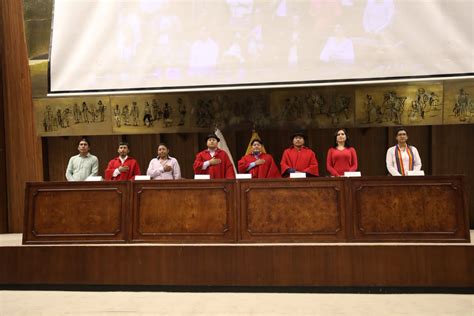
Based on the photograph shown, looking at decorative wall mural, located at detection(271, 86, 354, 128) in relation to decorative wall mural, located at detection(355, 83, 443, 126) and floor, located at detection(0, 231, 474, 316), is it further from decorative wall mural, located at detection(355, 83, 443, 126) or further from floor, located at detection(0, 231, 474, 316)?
floor, located at detection(0, 231, 474, 316)

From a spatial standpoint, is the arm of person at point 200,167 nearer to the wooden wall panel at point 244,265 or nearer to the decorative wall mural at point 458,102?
the wooden wall panel at point 244,265

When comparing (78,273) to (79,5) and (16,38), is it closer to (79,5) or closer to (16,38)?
(79,5)

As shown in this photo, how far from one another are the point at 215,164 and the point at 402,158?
2.24 metres

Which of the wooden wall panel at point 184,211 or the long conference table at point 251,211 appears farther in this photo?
the wooden wall panel at point 184,211

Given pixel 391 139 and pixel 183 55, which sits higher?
pixel 183 55

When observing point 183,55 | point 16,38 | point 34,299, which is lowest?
point 34,299

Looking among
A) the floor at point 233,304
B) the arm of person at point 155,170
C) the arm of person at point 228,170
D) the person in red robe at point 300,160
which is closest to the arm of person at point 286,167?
the person in red robe at point 300,160

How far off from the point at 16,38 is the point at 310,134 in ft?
15.9

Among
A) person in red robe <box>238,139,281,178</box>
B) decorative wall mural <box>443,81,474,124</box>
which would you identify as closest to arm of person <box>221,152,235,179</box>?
person in red robe <box>238,139,281,178</box>

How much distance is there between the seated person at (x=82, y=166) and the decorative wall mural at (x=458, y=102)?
483 cm

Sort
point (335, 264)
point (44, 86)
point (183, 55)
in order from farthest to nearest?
1. point (44, 86)
2. point (183, 55)
3. point (335, 264)

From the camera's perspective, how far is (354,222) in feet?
15.7

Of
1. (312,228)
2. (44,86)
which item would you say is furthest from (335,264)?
(44,86)

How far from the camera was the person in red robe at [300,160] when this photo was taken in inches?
236
